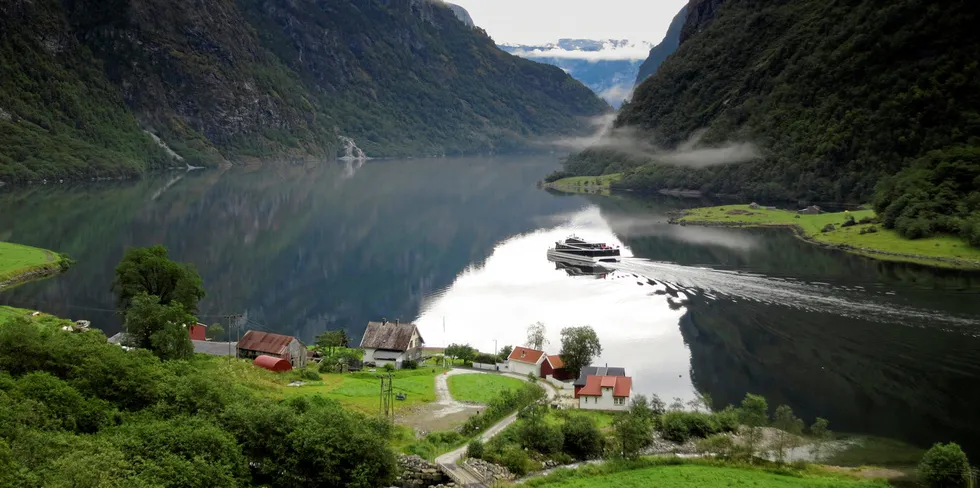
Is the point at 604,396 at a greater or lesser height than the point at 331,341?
lesser

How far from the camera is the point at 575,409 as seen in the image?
43000mm

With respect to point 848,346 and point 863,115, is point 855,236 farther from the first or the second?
point 848,346

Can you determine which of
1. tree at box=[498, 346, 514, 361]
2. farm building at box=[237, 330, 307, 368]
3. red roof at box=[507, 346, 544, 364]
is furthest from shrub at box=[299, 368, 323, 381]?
tree at box=[498, 346, 514, 361]

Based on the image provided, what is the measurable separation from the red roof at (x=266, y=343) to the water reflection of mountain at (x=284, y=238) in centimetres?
1072

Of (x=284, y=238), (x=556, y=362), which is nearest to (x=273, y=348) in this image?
(x=556, y=362)

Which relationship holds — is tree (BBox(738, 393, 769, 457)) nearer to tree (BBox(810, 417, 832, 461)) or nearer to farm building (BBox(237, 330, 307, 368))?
tree (BBox(810, 417, 832, 461))

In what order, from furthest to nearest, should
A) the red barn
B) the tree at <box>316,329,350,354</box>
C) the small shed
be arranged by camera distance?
the tree at <box>316,329,350,354</box>, the red barn, the small shed

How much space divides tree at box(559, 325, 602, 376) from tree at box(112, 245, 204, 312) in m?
23.3

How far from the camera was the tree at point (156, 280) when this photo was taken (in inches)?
1981

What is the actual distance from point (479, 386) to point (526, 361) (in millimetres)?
5257

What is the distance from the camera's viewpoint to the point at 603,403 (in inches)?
1703

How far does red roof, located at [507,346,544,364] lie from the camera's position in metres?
50.3

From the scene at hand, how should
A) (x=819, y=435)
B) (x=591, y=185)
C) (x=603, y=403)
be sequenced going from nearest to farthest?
(x=819, y=435), (x=603, y=403), (x=591, y=185)

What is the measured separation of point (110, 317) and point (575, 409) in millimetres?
37359
